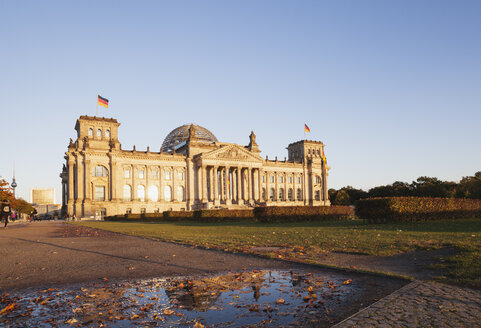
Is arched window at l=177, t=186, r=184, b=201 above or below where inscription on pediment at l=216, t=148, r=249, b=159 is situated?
below

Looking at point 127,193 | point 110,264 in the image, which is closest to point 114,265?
point 110,264

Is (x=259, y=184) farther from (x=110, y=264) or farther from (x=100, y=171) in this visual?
(x=110, y=264)

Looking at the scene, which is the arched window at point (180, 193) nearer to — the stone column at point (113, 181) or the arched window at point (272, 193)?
the stone column at point (113, 181)

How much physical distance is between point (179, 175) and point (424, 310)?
273 ft

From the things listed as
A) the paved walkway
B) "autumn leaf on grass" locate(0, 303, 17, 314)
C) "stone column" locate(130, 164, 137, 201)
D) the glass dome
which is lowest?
"autumn leaf on grass" locate(0, 303, 17, 314)

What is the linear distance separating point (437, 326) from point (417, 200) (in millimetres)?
27363

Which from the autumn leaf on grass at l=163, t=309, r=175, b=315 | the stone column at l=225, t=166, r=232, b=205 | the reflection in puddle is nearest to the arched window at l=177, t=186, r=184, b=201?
the stone column at l=225, t=166, r=232, b=205

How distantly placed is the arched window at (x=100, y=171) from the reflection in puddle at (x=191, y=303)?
73.5 m

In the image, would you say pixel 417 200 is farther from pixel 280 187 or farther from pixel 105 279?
pixel 280 187

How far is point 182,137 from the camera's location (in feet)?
323

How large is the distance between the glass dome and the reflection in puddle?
3495 inches

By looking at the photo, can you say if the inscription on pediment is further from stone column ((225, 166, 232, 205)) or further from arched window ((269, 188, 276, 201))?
arched window ((269, 188, 276, 201))

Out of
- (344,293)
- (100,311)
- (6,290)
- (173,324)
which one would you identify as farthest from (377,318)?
(6,290)

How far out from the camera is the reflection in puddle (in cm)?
598
